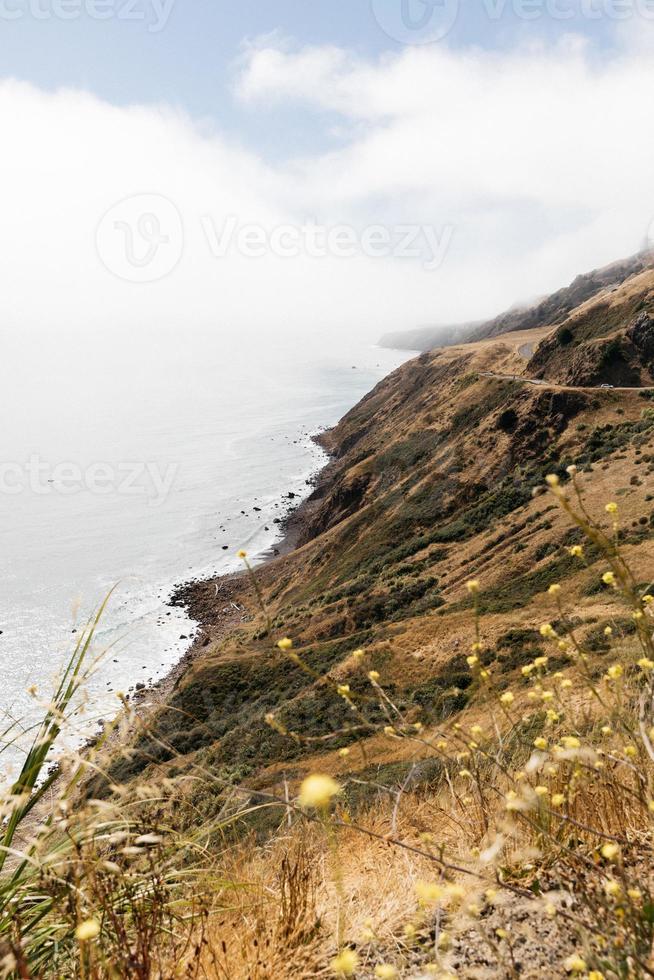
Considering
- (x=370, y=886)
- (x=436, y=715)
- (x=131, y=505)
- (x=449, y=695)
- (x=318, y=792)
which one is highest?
(x=318, y=792)

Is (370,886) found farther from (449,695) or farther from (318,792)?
(449,695)

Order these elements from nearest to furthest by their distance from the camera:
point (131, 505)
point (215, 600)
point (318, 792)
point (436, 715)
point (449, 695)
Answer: point (318, 792)
point (449, 695)
point (436, 715)
point (215, 600)
point (131, 505)

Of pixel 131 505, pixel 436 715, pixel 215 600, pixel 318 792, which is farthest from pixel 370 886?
pixel 131 505

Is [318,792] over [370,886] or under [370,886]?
over

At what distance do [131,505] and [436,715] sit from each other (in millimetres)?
73170

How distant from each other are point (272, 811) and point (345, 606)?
81.4 ft

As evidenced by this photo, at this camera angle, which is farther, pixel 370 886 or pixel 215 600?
pixel 215 600

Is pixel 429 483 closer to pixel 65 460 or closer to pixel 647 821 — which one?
pixel 647 821

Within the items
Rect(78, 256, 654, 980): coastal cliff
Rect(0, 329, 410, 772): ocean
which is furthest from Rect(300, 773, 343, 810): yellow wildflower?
Rect(0, 329, 410, 772): ocean

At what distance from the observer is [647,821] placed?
2404 mm

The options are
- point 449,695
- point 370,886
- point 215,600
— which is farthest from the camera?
point 215,600

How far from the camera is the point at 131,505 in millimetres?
82688

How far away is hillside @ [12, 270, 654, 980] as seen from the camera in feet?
6.20

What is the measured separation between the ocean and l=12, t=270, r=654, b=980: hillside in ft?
3.45
